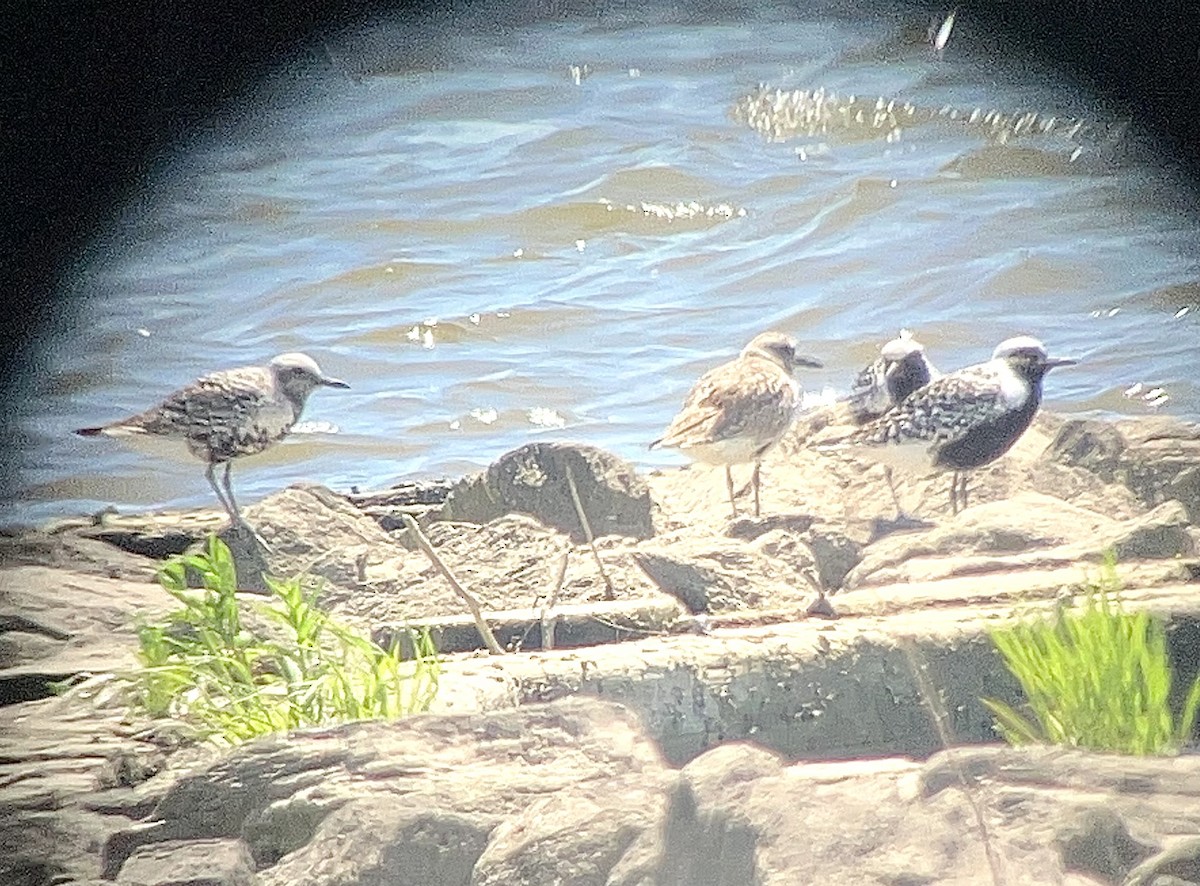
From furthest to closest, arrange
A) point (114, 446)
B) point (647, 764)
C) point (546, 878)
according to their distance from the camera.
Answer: point (114, 446) < point (647, 764) < point (546, 878)

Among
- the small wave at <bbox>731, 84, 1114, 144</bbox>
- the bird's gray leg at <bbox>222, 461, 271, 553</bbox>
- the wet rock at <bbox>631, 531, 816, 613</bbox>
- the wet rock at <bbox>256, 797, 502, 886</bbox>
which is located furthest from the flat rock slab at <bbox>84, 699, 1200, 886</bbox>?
the small wave at <bbox>731, 84, 1114, 144</bbox>

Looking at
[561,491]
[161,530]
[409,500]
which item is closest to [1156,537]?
[561,491]

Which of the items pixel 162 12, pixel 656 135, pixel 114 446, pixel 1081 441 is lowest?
pixel 1081 441

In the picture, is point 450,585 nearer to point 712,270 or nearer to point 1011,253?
point 712,270

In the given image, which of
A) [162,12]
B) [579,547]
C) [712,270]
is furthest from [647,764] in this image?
[162,12]

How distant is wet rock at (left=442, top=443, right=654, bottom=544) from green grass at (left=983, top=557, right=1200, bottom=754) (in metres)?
0.65

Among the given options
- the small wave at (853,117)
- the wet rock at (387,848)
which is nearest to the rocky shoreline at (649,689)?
the wet rock at (387,848)

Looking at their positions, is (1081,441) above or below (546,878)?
above

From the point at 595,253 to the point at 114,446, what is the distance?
881 mm

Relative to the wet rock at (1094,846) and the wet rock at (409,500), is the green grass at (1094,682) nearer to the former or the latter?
the wet rock at (1094,846)

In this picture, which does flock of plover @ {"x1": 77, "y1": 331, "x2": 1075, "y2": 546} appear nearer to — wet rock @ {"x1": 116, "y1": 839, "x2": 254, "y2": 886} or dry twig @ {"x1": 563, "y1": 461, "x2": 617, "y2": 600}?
dry twig @ {"x1": 563, "y1": 461, "x2": 617, "y2": 600}

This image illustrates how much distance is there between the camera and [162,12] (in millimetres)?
2197

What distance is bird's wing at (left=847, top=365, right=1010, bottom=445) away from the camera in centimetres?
229

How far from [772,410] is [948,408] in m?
0.31
